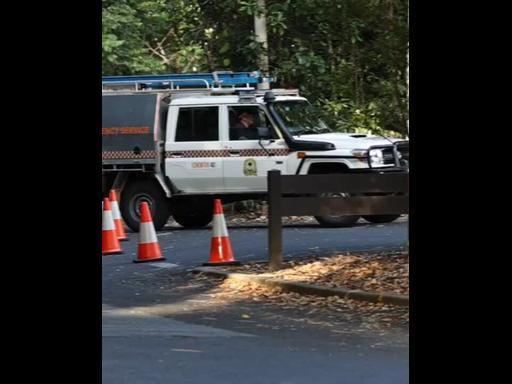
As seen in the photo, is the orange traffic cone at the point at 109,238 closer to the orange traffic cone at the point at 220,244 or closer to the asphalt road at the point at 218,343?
the asphalt road at the point at 218,343

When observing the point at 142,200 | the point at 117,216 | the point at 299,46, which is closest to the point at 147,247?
the point at 117,216

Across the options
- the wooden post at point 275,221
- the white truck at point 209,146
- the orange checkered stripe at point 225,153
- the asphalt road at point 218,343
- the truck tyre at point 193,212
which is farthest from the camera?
the truck tyre at point 193,212

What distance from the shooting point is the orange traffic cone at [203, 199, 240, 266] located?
12.5 meters

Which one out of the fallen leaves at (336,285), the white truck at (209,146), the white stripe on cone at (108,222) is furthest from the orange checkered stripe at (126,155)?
the fallen leaves at (336,285)

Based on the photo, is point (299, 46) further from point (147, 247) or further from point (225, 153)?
point (147, 247)

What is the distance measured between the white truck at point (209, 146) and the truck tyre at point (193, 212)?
0.08 feet

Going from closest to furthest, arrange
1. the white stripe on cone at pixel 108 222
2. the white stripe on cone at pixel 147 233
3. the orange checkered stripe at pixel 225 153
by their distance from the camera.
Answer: the white stripe on cone at pixel 147 233, the white stripe on cone at pixel 108 222, the orange checkered stripe at pixel 225 153

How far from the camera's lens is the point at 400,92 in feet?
38.4

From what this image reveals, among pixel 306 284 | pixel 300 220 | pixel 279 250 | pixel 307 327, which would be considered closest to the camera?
pixel 307 327

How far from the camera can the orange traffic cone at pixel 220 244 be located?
12469 mm

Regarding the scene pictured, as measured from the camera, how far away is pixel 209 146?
17.7m
